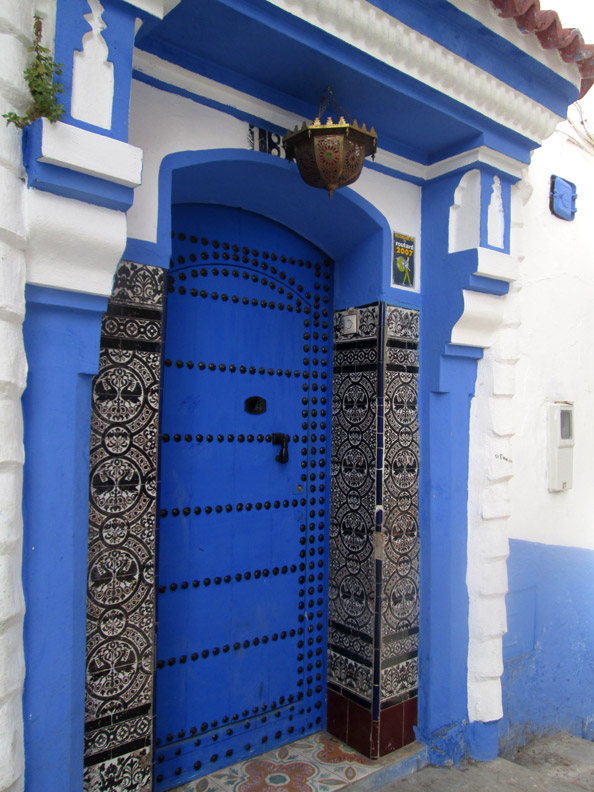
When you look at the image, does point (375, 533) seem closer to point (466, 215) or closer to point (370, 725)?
point (370, 725)

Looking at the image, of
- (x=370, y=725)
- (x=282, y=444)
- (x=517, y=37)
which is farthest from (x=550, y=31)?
(x=370, y=725)

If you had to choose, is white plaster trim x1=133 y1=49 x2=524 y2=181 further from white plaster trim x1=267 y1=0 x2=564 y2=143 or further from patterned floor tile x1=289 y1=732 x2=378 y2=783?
patterned floor tile x1=289 y1=732 x2=378 y2=783

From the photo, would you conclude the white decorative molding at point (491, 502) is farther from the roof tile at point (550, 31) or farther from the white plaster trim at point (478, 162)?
the roof tile at point (550, 31)

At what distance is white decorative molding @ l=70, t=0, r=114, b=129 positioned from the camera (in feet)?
5.55

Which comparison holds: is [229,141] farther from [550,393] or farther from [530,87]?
[550,393]

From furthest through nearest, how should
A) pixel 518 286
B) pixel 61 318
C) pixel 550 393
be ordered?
pixel 550 393 → pixel 518 286 → pixel 61 318

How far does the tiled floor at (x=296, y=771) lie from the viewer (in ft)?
8.13

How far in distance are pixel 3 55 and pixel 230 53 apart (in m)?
0.85

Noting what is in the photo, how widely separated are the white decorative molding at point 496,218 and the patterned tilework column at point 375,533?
509 millimetres

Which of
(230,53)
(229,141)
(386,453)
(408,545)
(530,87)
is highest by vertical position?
(530,87)

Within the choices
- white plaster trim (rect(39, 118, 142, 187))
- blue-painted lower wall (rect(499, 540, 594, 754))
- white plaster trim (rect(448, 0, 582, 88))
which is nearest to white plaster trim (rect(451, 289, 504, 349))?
white plaster trim (rect(448, 0, 582, 88))

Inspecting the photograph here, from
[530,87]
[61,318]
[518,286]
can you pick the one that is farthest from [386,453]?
[530,87]

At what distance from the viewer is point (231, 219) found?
8.96 feet

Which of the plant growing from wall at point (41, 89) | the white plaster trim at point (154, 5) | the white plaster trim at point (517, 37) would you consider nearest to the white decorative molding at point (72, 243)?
Result: the plant growing from wall at point (41, 89)
